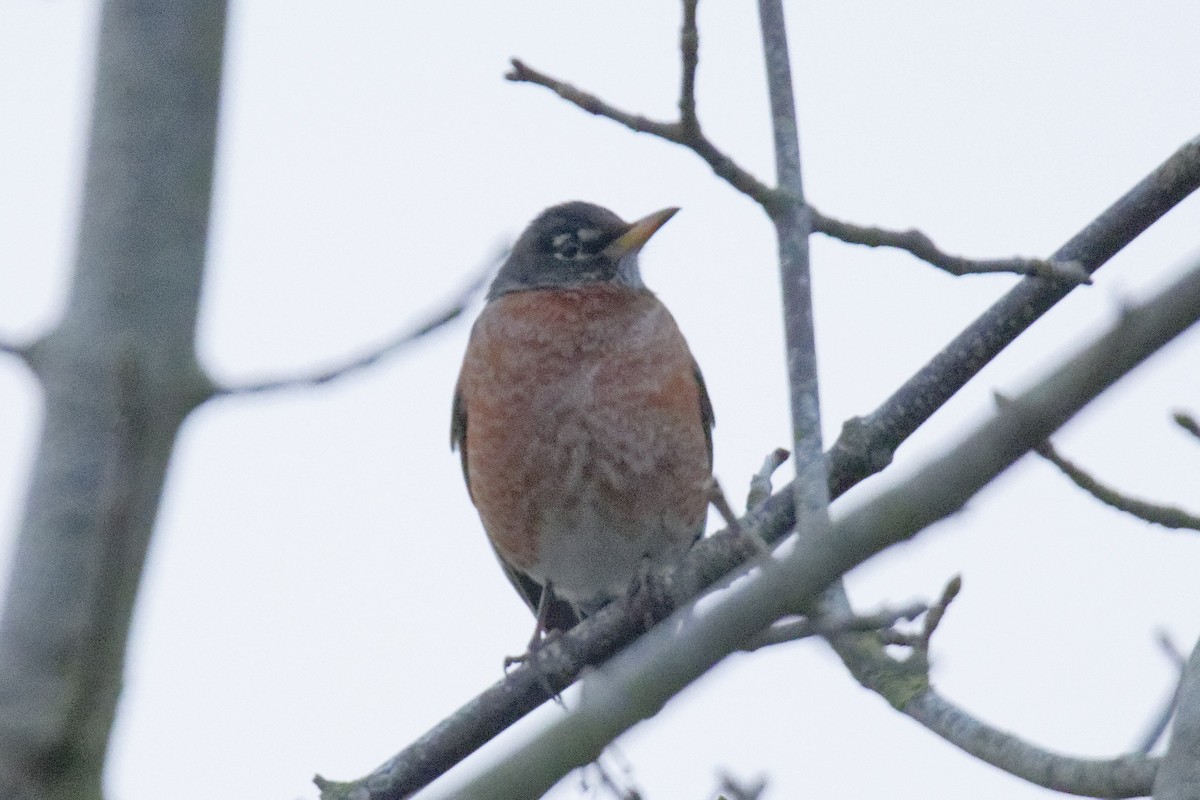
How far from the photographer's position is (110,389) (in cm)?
180

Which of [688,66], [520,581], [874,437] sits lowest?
[520,581]

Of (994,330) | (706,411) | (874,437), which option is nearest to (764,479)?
(874,437)

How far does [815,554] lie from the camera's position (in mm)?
1611

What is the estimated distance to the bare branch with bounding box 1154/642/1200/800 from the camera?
2803mm

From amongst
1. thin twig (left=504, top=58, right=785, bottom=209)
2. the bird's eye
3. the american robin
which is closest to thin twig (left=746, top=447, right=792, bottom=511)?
thin twig (left=504, top=58, right=785, bottom=209)

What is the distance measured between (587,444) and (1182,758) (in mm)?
3355

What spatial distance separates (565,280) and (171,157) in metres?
4.95

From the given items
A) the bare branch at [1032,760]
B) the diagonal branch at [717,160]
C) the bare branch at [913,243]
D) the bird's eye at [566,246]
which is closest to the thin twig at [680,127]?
the diagonal branch at [717,160]

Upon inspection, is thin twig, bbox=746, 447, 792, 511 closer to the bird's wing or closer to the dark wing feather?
the dark wing feather

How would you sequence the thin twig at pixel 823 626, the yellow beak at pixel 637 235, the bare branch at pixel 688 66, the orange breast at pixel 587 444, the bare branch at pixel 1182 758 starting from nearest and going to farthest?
the thin twig at pixel 823 626
the bare branch at pixel 1182 758
the bare branch at pixel 688 66
the orange breast at pixel 587 444
the yellow beak at pixel 637 235

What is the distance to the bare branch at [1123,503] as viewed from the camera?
3.21 metres

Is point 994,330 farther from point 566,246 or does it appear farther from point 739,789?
point 566,246

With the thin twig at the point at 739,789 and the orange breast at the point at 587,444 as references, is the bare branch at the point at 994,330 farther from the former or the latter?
the orange breast at the point at 587,444

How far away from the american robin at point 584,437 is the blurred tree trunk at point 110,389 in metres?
3.91
